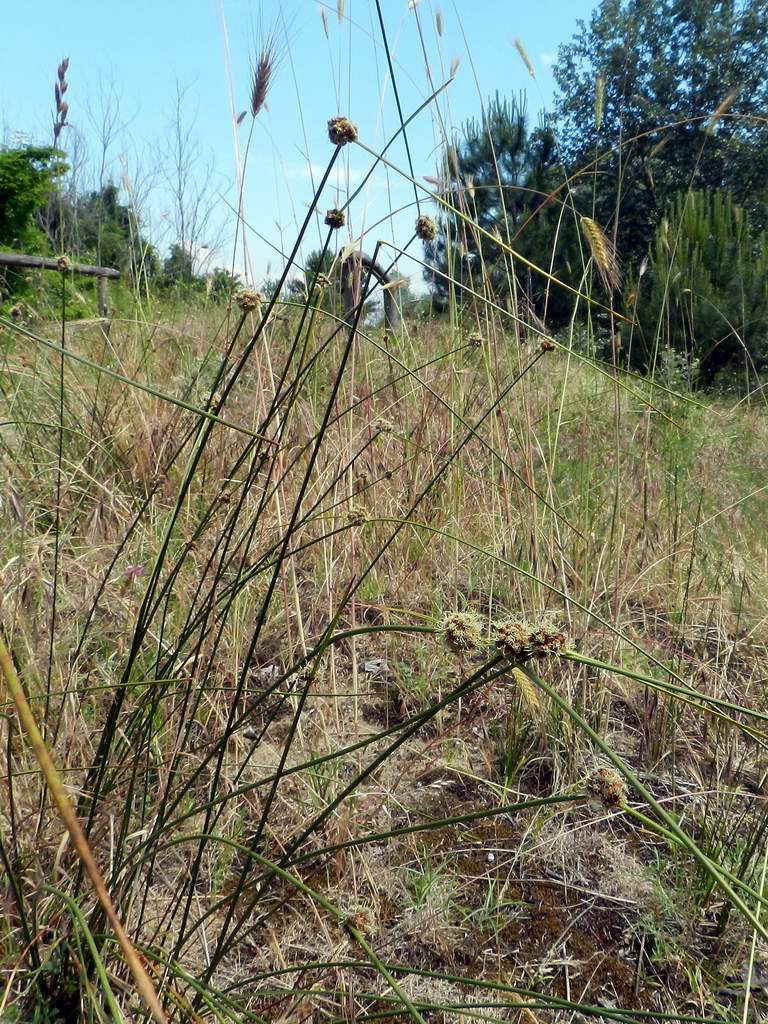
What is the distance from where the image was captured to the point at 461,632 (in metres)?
0.53

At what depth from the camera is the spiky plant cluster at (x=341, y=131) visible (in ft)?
2.08

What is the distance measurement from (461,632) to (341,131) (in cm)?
45

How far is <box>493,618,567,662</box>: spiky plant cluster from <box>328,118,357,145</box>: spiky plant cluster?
0.45m

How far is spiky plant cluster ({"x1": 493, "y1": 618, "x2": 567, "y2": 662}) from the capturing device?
45 centimetres

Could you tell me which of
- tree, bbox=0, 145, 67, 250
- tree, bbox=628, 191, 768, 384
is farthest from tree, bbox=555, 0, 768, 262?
tree, bbox=0, 145, 67, 250

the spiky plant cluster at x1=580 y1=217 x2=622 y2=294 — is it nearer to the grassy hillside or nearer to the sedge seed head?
the grassy hillside

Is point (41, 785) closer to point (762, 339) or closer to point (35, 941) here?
point (35, 941)

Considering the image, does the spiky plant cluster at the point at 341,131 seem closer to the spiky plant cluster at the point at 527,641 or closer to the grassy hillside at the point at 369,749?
the grassy hillside at the point at 369,749

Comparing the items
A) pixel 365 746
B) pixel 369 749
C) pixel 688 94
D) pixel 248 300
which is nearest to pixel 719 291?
pixel 688 94

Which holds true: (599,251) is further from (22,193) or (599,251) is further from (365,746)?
(22,193)

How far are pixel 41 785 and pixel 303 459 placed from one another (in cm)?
115

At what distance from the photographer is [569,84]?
16.5 m

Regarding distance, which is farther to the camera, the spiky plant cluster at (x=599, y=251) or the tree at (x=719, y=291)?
the tree at (x=719, y=291)

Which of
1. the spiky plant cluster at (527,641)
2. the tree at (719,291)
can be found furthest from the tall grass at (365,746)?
the tree at (719,291)
